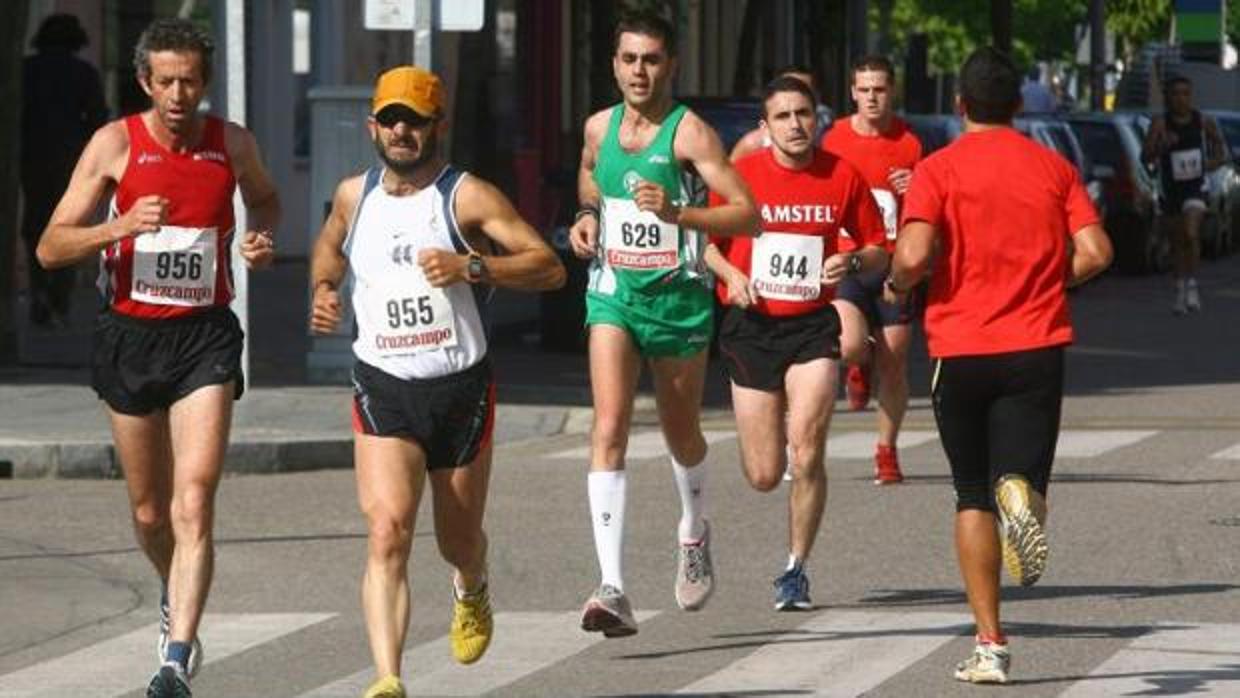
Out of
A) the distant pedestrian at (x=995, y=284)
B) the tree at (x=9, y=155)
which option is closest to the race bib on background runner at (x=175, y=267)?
the distant pedestrian at (x=995, y=284)

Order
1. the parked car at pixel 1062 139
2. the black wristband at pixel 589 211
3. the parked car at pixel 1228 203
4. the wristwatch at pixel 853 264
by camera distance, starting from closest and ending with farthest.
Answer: the black wristband at pixel 589 211 < the wristwatch at pixel 853 264 < the parked car at pixel 1062 139 < the parked car at pixel 1228 203

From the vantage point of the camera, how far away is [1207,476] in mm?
16484

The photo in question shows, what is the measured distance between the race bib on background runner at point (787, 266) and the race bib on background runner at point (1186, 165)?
17.2m

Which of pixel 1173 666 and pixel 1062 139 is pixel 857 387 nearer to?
pixel 1173 666

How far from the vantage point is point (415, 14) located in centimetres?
1953

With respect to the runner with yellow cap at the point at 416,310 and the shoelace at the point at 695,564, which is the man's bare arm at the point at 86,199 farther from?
the shoelace at the point at 695,564

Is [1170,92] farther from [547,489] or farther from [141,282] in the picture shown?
[141,282]

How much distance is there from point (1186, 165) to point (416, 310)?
2058 centimetres

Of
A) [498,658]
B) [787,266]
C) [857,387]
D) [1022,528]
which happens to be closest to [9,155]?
[857,387]

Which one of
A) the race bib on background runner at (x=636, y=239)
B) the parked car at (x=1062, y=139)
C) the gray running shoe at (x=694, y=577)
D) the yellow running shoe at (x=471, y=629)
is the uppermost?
the race bib on background runner at (x=636, y=239)

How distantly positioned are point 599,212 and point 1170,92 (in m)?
18.8

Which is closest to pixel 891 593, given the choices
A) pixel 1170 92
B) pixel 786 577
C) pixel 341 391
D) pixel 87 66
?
pixel 786 577

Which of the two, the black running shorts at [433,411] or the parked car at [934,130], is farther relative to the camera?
the parked car at [934,130]

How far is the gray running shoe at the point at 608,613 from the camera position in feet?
35.8
